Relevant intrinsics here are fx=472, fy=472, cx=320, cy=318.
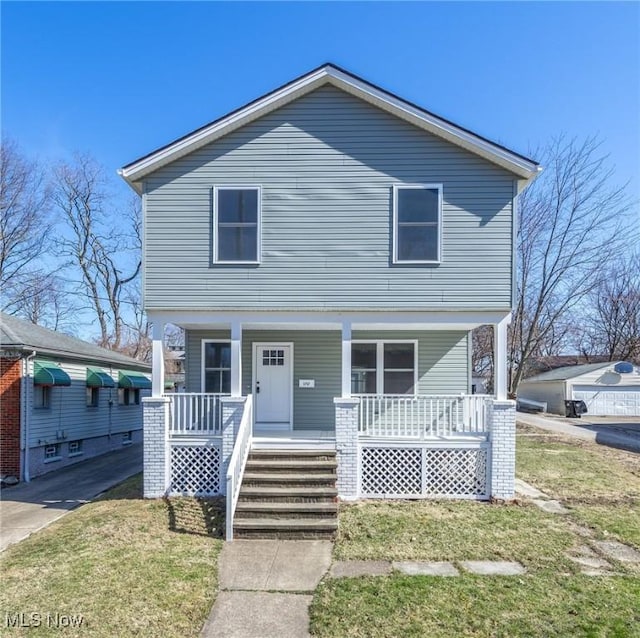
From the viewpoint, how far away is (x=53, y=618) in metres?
4.57

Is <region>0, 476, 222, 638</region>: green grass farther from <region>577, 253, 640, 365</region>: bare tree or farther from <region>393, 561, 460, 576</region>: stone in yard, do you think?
<region>577, 253, 640, 365</region>: bare tree

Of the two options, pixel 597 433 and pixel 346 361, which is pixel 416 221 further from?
pixel 597 433

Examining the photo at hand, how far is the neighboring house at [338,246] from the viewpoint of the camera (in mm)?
8867

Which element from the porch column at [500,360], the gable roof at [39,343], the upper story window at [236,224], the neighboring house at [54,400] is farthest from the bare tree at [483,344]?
the upper story window at [236,224]

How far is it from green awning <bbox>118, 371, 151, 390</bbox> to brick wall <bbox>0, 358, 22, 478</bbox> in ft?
18.9

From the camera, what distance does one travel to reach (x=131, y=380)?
1811 cm

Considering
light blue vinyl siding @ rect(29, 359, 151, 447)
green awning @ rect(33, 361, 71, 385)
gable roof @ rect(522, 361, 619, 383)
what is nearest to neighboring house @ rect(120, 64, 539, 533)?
green awning @ rect(33, 361, 71, 385)

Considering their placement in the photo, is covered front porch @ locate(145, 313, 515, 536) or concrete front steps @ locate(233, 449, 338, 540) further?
covered front porch @ locate(145, 313, 515, 536)

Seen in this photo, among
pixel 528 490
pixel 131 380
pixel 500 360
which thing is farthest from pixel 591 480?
pixel 131 380

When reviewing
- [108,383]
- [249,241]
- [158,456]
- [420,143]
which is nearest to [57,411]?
[108,383]

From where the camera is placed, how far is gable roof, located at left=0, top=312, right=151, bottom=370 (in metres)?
12.1

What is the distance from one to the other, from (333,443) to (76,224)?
85.6ft

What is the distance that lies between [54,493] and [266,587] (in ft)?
Answer: 24.9

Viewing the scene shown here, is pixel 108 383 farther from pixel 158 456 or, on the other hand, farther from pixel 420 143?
pixel 420 143
